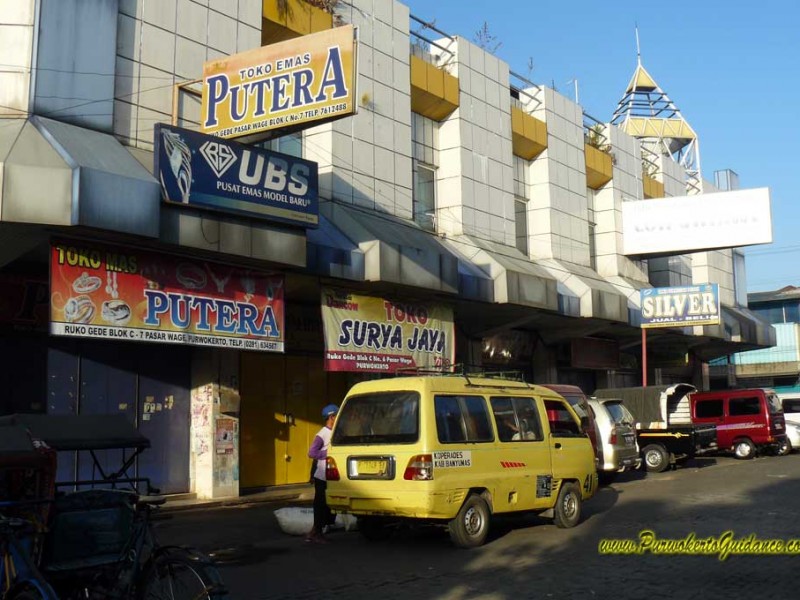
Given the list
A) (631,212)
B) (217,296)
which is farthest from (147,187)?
(631,212)

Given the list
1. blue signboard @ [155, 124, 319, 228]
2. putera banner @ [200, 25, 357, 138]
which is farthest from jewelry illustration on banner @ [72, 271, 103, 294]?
putera banner @ [200, 25, 357, 138]

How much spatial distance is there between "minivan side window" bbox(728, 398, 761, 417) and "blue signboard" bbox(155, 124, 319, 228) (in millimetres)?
16119

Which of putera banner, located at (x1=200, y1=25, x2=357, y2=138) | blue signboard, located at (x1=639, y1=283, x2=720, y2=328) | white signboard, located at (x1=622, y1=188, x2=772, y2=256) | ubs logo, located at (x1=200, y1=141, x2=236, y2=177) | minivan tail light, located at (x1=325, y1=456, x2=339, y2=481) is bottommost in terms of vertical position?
minivan tail light, located at (x1=325, y1=456, x2=339, y2=481)

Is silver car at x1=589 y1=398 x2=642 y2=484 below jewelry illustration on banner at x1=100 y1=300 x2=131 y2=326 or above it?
below

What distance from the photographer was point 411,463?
31.8ft

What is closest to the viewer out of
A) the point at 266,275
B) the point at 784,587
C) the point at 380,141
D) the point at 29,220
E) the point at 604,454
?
the point at 784,587

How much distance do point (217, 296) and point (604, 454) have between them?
29.7ft

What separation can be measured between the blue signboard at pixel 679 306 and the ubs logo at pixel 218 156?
59.1 ft

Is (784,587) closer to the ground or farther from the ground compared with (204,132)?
closer to the ground

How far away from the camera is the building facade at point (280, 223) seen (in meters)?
12.7

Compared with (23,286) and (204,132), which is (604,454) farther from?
(23,286)

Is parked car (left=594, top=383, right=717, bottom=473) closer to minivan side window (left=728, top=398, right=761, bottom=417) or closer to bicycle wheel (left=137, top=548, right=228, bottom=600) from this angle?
minivan side window (left=728, top=398, right=761, bottom=417)

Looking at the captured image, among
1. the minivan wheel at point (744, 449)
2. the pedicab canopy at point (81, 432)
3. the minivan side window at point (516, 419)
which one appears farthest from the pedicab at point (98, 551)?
the minivan wheel at point (744, 449)

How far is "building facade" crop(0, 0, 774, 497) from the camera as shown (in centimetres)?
1273
